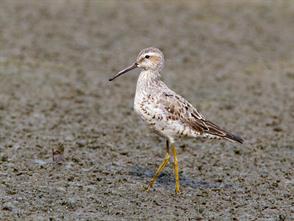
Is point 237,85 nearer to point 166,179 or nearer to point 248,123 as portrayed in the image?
point 248,123

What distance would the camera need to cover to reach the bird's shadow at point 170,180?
899cm

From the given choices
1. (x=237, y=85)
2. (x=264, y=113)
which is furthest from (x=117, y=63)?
(x=264, y=113)

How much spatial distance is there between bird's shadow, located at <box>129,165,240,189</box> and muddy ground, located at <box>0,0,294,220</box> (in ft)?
0.05

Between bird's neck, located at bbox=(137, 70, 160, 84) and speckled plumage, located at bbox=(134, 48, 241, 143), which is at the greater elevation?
bird's neck, located at bbox=(137, 70, 160, 84)

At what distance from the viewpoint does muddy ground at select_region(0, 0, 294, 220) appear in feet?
27.3

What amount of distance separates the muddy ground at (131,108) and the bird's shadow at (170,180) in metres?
0.02

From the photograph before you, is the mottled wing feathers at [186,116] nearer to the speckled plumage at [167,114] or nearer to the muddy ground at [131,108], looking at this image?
the speckled plumage at [167,114]

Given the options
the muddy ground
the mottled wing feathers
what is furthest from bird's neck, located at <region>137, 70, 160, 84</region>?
the muddy ground

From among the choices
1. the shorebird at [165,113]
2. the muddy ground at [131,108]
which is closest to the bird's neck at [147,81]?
the shorebird at [165,113]

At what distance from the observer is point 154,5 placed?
1831cm

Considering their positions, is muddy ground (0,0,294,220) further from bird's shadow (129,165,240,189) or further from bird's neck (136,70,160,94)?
bird's neck (136,70,160,94)

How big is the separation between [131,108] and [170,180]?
10.6ft

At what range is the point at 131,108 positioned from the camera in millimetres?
12273

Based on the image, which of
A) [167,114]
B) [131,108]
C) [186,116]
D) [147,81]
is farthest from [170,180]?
[131,108]
